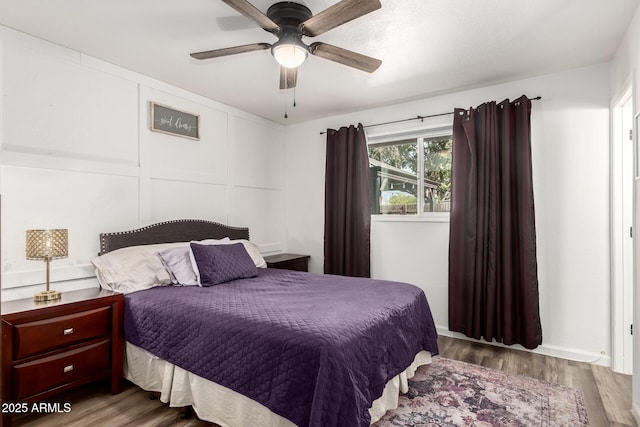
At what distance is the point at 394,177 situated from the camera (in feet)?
13.4

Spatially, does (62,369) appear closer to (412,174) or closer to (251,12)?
(251,12)

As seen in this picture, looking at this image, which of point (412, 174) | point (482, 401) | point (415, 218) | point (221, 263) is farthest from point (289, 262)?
point (482, 401)

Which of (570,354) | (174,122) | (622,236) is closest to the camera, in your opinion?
(622,236)

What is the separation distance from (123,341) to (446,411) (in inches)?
88.6

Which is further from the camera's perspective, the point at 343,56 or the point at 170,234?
the point at 170,234

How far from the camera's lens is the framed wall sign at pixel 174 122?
127 inches

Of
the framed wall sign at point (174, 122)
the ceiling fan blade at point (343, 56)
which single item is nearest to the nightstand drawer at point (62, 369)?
the framed wall sign at point (174, 122)

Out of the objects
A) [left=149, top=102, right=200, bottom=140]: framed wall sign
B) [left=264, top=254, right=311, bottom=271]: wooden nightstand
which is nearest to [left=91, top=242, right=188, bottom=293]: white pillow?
[left=149, top=102, right=200, bottom=140]: framed wall sign

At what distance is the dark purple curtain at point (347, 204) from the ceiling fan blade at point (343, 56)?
5.66 ft

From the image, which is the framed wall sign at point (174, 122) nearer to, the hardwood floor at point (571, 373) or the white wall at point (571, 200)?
the white wall at point (571, 200)

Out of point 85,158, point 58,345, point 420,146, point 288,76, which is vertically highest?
point 288,76

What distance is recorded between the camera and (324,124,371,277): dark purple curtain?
3.99 m

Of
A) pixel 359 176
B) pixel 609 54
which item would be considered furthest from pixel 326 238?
pixel 609 54

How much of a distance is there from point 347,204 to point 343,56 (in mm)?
2064
